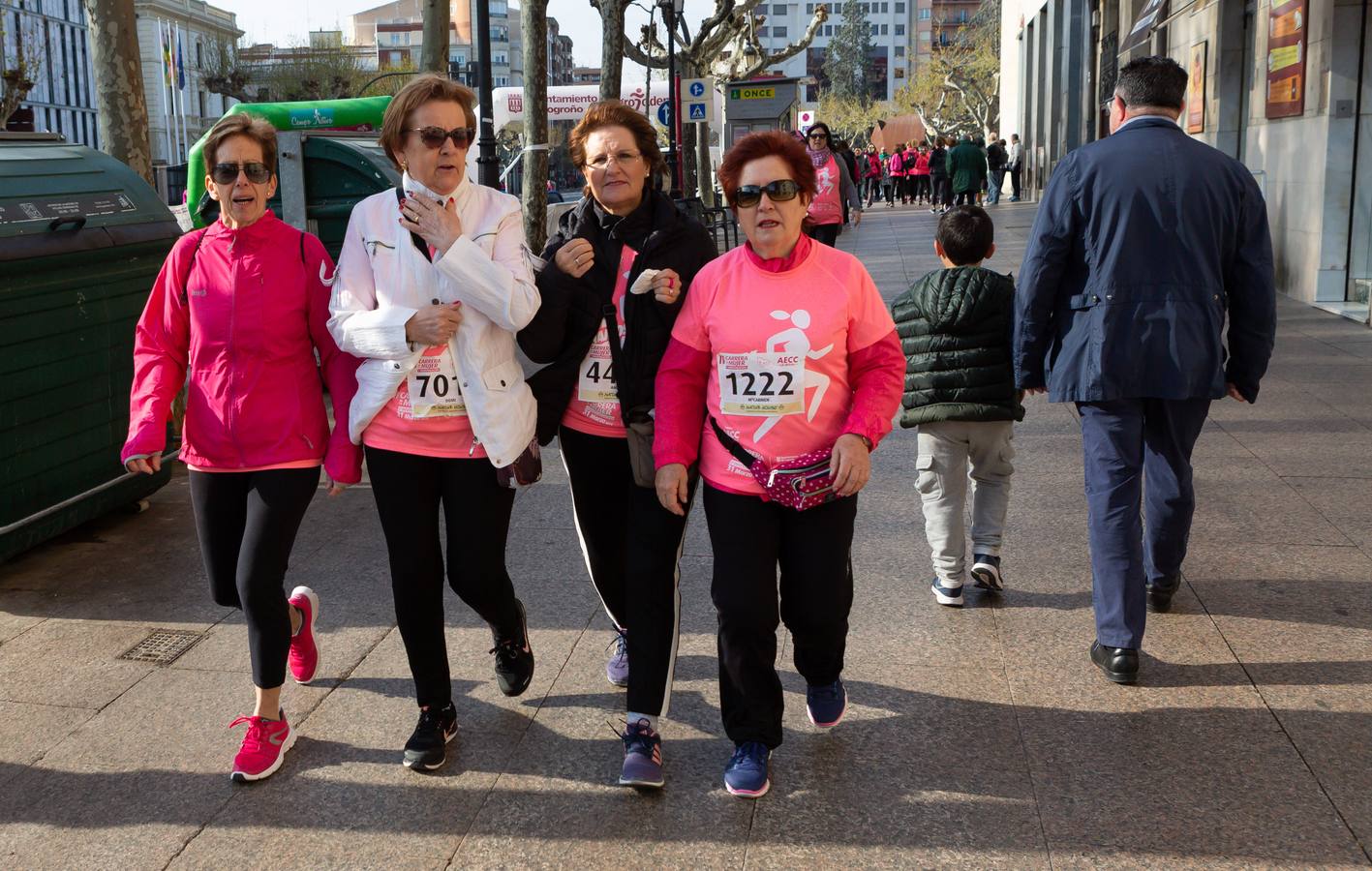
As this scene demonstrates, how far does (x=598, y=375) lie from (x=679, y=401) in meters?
0.32

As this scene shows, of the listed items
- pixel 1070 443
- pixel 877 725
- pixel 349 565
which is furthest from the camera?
pixel 1070 443

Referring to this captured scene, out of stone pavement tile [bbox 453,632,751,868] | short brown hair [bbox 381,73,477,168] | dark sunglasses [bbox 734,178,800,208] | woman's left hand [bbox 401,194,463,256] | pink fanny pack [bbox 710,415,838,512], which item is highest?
short brown hair [bbox 381,73,477,168]

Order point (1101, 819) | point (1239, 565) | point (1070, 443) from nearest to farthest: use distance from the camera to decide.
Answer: point (1101, 819), point (1239, 565), point (1070, 443)

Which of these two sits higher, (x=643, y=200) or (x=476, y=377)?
(x=643, y=200)

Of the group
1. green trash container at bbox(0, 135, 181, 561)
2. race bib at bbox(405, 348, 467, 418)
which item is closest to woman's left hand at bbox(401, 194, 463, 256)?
race bib at bbox(405, 348, 467, 418)

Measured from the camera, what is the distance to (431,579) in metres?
3.79

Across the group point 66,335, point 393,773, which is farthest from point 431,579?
point 66,335

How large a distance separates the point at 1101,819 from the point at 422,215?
227 cm

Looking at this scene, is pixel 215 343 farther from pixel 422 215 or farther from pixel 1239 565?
pixel 1239 565

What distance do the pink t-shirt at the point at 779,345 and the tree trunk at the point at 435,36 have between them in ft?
41.9

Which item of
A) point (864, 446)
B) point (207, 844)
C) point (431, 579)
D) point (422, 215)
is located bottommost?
point (207, 844)

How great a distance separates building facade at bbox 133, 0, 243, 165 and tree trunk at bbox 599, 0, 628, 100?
67.6 metres

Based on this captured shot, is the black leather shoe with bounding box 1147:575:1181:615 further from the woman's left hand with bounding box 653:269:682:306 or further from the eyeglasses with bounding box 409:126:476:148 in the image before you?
the eyeglasses with bounding box 409:126:476:148

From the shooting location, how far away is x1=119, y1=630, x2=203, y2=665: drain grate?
4.74 meters
